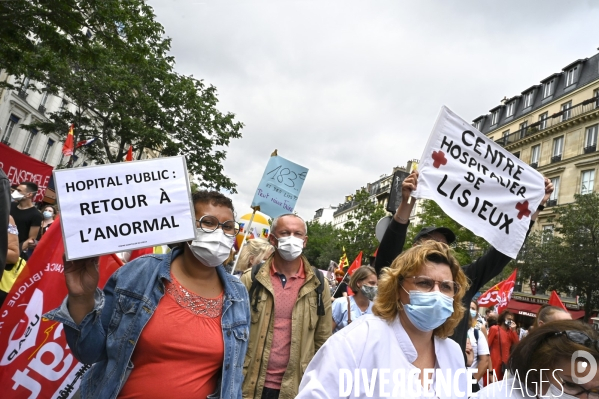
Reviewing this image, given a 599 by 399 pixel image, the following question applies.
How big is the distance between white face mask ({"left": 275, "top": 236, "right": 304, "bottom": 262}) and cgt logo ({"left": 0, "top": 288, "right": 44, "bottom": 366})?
1730mm

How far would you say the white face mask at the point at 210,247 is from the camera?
2.55m

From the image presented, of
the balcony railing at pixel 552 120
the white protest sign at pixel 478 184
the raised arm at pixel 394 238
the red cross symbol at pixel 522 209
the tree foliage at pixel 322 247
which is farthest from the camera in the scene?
the tree foliage at pixel 322 247

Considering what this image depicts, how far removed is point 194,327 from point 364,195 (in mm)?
44528

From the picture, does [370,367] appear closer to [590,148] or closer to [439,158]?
[439,158]

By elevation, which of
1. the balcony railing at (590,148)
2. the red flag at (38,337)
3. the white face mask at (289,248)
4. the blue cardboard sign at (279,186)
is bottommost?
the red flag at (38,337)

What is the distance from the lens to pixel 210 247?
8.38 feet

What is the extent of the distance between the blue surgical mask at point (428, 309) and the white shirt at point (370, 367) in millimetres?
94

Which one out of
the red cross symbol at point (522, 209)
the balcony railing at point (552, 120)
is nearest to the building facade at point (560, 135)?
the balcony railing at point (552, 120)

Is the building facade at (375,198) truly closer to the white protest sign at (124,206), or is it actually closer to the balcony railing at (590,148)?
the balcony railing at (590,148)

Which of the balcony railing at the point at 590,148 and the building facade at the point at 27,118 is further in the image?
the balcony railing at the point at 590,148

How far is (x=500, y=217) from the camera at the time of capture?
384cm

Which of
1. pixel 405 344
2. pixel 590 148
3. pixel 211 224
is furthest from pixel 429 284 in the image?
pixel 590 148

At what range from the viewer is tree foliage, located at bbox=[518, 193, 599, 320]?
995 inches

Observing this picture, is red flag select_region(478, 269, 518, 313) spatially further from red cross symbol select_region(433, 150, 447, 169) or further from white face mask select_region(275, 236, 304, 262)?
white face mask select_region(275, 236, 304, 262)
